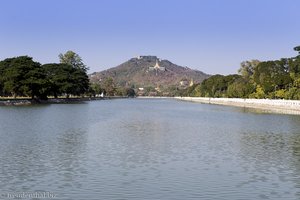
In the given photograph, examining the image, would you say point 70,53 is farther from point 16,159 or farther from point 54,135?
point 16,159

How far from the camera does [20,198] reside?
14.4 m

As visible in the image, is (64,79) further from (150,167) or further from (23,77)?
(150,167)

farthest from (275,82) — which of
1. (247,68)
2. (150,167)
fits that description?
(150,167)

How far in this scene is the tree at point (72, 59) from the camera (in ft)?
568

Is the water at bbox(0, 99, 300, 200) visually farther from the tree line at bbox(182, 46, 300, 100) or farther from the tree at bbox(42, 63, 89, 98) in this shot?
the tree at bbox(42, 63, 89, 98)

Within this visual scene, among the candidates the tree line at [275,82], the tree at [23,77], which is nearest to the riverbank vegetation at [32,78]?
the tree at [23,77]

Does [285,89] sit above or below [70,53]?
below

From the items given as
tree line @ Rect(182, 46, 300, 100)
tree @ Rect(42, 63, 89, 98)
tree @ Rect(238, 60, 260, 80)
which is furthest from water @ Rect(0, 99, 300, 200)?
tree @ Rect(238, 60, 260, 80)

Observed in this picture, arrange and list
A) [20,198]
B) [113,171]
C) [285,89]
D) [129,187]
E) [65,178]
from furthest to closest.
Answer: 1. [285,89]
2. [113,171]
3. [65,178]
4. [129,187]
5. [20,198]

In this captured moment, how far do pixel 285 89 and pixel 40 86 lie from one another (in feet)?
179

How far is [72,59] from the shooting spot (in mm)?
175000

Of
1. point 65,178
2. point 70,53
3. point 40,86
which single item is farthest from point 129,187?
point 70,53

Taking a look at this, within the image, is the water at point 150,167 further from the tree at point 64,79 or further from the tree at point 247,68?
the tree at point 247,68

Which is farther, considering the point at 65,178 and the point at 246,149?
the point at 246,149
